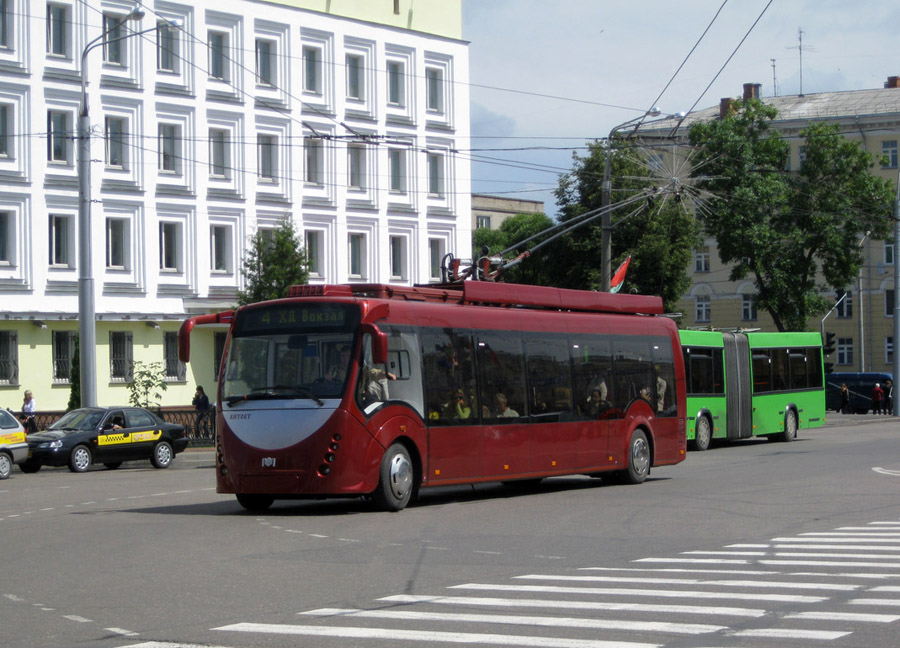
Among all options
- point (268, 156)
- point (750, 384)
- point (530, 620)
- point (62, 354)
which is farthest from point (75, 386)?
point (530, 620)

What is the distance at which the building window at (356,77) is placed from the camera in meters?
53.4

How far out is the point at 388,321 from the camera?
17250mm

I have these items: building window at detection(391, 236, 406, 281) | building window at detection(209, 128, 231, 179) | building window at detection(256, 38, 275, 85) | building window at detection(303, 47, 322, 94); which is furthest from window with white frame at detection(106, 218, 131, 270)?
building window at detection(391, 236, 406, 281)

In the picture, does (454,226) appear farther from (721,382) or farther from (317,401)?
(317,401)

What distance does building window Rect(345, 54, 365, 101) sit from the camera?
53375 millimetres

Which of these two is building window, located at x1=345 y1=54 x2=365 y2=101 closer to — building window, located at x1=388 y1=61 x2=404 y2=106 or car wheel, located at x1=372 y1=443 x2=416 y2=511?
building window, located at x1=388 y1=61 x2=404 y2=106

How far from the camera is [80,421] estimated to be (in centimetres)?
3102

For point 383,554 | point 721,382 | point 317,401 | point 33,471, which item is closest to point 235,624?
point 383,554

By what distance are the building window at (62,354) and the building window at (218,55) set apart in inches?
443

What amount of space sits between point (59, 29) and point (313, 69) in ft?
35.6

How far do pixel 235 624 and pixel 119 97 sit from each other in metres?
39.8

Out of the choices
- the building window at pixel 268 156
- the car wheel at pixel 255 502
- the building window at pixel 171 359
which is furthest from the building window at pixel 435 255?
the car wheel at pixel 255 502

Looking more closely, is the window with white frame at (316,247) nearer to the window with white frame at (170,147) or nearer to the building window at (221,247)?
the building window at (221,247)

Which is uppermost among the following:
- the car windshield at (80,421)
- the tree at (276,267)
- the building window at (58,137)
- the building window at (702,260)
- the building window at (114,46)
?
the building window at (114,46)
